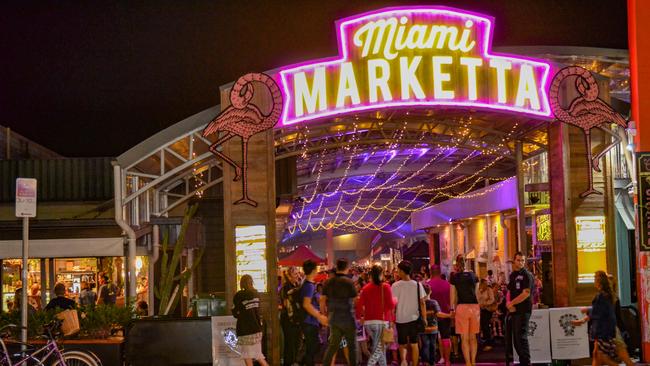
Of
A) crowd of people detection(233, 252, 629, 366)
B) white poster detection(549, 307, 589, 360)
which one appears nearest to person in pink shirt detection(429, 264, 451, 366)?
crowd of people detection(233, 252, 629, 366)

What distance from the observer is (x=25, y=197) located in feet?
40.4

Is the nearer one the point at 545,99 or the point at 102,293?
the point at 545,99

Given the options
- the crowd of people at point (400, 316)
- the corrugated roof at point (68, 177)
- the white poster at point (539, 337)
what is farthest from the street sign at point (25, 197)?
the corrugated roof at point (68, 177)

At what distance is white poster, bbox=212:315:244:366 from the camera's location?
13578mm

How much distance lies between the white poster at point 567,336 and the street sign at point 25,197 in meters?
8.60

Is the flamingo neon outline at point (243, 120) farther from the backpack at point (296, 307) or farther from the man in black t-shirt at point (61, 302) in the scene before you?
the man in black t-shirt at point (61, 302)

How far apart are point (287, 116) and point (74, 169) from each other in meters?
12.2

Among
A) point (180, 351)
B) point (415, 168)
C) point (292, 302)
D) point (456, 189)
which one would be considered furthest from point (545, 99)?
point (456, 189)

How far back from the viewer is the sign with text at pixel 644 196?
44.2 feet

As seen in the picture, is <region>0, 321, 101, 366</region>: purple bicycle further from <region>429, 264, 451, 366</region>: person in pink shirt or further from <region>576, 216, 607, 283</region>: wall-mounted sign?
<region>576, 216, 607, 283</region>: wall-mounted sign

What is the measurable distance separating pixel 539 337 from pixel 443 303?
1.76 m

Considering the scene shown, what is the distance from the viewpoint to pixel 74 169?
973 inches

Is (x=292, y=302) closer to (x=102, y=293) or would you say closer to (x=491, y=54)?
(x=491, y=54)

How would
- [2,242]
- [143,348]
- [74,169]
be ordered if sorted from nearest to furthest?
[143,348], [2,242], [74,169]
